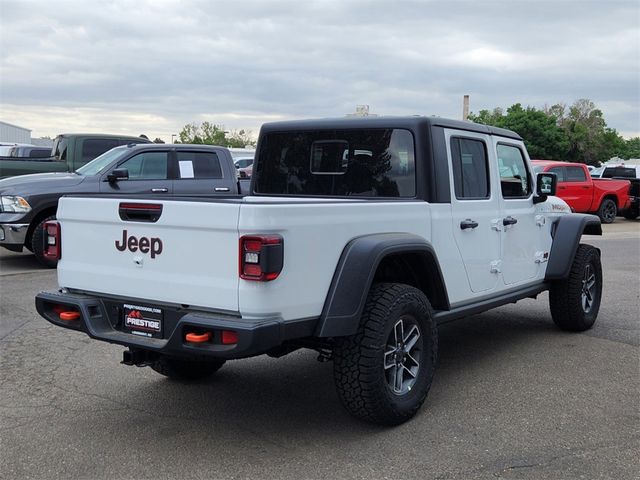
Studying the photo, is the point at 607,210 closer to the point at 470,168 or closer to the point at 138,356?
the point at 470,168

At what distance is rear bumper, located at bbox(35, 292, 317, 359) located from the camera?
348cm

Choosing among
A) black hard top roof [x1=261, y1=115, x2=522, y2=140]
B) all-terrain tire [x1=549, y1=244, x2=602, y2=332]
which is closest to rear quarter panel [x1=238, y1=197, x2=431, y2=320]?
black hard top roof [x1=261, y1=115, x2=522, y2=140]

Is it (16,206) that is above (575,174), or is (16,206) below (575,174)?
below

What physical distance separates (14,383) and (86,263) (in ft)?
4.94

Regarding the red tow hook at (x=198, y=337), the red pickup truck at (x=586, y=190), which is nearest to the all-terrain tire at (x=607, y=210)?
the red pickup truck at (x=586, y=190)

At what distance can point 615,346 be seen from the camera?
20.7 ft

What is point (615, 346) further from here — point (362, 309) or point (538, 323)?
point (362, 309)

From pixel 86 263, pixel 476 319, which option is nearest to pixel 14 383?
pixel 86 263

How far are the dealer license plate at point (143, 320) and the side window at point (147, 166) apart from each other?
6929 mm

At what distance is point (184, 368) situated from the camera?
502 centimetres

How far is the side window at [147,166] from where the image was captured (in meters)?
10.6

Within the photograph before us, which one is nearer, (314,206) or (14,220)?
(314,206)

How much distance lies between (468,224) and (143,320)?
2396 millimetres

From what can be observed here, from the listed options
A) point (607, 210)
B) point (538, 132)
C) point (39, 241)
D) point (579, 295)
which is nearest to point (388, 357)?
point (579, 295)
